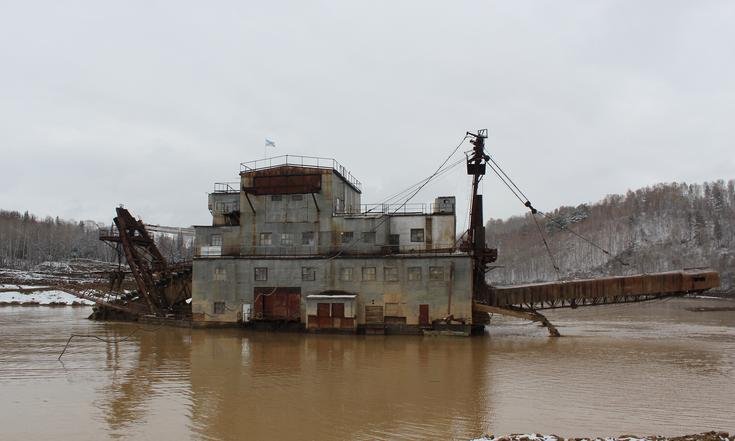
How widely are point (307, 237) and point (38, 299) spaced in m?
49.0

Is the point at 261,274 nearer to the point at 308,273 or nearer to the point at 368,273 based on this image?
the point at 308,273

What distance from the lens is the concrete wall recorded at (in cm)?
3194

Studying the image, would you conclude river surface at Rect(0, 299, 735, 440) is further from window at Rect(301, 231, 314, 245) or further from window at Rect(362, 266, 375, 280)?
window at Rect(301, 231, 314, 245)

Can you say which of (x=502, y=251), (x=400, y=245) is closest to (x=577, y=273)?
(x=502, y=251)

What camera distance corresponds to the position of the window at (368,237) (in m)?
34.0

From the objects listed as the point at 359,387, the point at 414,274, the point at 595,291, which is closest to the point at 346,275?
the point at 414,274

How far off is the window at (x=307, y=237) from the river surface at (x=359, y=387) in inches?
253

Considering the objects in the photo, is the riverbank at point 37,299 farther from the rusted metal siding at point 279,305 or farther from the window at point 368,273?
the window at point 368,273

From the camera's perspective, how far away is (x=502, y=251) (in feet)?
581

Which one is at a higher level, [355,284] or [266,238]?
[266,238]

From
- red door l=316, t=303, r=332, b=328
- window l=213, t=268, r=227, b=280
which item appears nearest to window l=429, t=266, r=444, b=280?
red door l=316, t=303, r=332, b=328

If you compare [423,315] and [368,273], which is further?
[368,273]

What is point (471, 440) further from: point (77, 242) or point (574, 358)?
point (77, 242)

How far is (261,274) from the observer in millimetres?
34750
